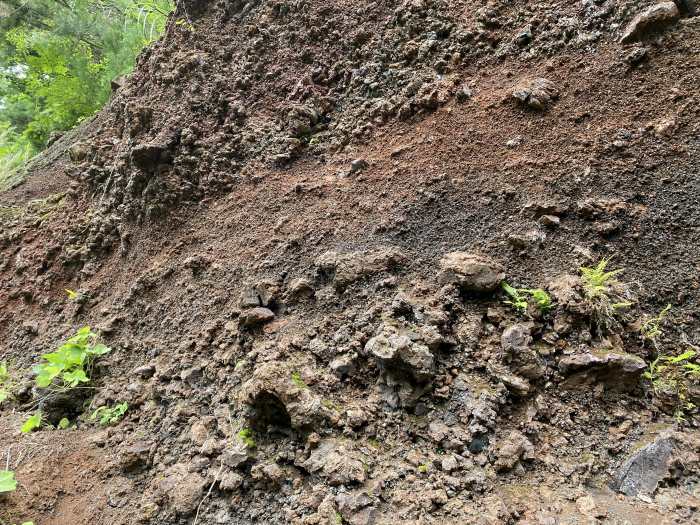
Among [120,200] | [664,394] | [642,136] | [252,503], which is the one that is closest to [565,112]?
[642,136]

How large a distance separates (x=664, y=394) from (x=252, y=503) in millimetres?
1815

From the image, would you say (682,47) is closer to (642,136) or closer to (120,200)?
(642,136)

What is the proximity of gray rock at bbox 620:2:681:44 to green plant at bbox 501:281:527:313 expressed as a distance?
6.11 feet

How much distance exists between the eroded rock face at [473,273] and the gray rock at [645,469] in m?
0.92

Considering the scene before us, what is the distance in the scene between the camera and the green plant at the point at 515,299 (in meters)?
2.08

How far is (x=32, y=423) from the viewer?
266 cm

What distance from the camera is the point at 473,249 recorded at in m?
2.40

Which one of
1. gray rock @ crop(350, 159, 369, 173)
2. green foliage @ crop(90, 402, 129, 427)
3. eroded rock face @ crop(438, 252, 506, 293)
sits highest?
gray rock @ crop(350, 159, 369, 173)

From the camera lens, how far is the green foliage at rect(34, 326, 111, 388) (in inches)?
111

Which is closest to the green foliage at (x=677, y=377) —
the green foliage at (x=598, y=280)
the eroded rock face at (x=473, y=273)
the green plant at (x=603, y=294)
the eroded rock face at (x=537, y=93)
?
the green plant at (x=603, y=294)

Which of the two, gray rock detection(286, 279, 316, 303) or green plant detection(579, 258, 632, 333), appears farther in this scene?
gray rock detection(286, 279, 316, 303)

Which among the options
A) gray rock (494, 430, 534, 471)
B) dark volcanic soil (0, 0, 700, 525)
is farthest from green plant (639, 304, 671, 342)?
gray rock (494, 430, 534, 471)

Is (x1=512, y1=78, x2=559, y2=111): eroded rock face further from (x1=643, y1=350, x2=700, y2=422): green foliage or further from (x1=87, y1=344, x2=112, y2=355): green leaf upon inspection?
(x1=87, y1=344, x2=112, y2=355): green leaf

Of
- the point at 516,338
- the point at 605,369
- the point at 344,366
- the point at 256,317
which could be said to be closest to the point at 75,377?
the point at 256,317
